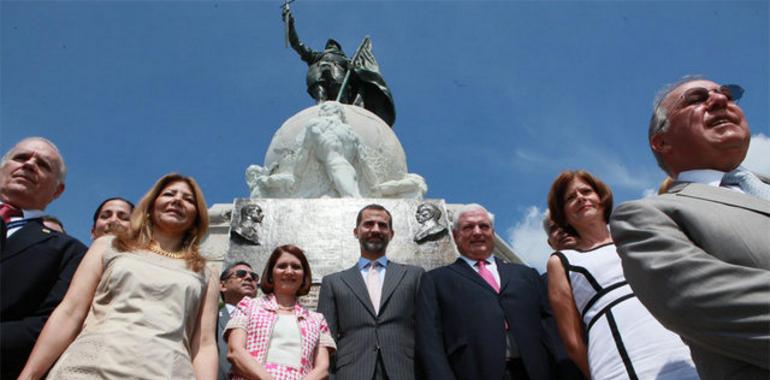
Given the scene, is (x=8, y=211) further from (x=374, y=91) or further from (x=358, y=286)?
(x=374, y=91)

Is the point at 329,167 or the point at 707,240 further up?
the point at 329,167

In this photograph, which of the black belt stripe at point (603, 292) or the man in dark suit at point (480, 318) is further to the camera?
the man in dark suit at point (480, 318)

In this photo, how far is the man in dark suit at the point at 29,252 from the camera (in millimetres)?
2322

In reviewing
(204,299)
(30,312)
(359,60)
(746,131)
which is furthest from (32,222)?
(359,60)

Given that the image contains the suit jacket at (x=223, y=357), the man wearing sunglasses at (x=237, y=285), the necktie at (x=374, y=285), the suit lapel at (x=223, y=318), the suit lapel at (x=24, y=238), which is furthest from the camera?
the man wearing sunglasses at (x=237, y=285)

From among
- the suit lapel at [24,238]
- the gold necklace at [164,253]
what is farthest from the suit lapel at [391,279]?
the suit lapel at [24,238]

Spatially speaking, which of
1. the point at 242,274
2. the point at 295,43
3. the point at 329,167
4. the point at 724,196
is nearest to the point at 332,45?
the point at 295,43

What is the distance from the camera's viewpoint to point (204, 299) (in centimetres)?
257

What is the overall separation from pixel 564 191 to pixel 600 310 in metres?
0.77

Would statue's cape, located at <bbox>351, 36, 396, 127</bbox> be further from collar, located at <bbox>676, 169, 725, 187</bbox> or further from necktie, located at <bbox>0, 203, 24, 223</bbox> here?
collar, located at <bbox>676, 169, 725, 187</bbox>

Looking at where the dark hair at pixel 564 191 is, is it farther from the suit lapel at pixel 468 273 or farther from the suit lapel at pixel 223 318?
the suit lapel at pixel 223 318

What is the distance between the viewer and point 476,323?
9.55ft

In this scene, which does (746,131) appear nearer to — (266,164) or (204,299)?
(204,299)

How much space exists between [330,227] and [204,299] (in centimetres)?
456
